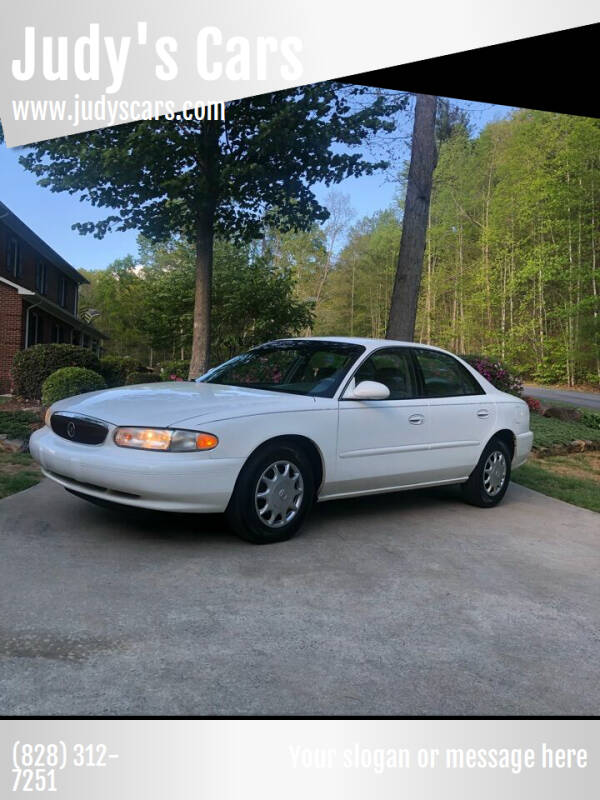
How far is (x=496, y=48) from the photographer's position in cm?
482

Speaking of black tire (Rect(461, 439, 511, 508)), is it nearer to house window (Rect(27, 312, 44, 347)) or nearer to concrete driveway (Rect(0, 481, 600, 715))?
concrete driveway (Rect(0, 481, 600, 715))

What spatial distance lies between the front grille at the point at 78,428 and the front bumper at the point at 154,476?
0.06 meters

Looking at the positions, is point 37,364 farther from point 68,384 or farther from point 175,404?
point 175,404

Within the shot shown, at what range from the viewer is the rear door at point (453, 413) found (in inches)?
222

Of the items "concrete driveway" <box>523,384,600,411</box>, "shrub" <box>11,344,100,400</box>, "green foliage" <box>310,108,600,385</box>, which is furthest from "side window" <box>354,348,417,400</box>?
"green foliage" <box>310,108,600,385</box>

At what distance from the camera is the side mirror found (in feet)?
16.2

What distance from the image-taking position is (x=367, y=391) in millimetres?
4941

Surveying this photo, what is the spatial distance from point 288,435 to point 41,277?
2540cm

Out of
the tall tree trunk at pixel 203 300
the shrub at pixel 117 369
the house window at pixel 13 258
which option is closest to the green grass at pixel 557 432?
the tall tree trunk at pixel 203 300

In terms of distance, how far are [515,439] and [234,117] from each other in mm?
10515

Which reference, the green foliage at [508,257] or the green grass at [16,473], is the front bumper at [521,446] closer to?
the green grass at [16,473]

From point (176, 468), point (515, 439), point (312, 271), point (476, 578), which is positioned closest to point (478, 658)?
point (476, 578)

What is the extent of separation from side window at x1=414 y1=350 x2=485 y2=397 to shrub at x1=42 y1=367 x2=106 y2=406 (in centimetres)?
749

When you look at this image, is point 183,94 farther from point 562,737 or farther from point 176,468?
point 562,737
